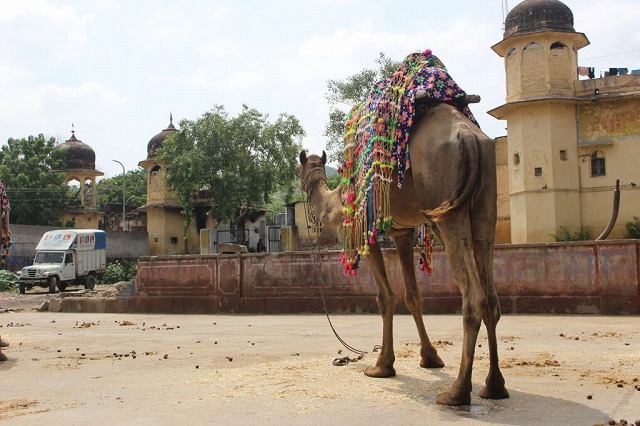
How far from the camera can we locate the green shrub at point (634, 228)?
32.5 metres

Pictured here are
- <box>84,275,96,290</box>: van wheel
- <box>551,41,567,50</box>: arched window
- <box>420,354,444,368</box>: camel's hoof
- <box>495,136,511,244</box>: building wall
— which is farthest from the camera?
<box>495,136,511,244</box>: building wall

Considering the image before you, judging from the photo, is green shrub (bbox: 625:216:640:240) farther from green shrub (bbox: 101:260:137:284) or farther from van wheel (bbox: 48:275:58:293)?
green shrub (bbox: 101:260:137:284)

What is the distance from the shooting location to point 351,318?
15.2m

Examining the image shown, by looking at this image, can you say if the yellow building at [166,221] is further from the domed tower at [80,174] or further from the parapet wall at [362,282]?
the parapet wall at [362,282]

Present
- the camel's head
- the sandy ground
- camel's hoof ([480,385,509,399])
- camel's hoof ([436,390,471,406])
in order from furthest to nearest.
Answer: the camel's head, camel's hoof ([480,385,509,399]), camel's hoof ([436,390,471,406]), the sandy ground

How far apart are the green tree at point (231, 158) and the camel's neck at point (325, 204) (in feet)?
112

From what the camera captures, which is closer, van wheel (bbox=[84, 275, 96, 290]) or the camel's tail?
the camel's tail

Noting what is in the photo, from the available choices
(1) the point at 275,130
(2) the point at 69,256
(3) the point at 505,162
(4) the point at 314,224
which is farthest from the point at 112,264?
(4) the point at 314,224

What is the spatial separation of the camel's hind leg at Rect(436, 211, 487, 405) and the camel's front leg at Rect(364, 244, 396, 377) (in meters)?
1.46

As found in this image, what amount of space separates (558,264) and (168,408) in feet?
38.1

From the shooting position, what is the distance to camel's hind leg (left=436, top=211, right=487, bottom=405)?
5262 millimetres

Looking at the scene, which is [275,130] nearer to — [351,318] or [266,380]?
[351,318]

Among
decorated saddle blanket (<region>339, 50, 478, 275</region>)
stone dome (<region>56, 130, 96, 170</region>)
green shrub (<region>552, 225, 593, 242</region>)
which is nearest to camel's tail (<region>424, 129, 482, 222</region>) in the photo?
decorated saddle blanket (<region>339, 50, 478, 275</region>)

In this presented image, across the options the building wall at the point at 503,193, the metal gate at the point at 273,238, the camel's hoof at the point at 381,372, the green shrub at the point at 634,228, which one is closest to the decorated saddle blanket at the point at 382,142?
the camel's hoof at the point at 381,372
